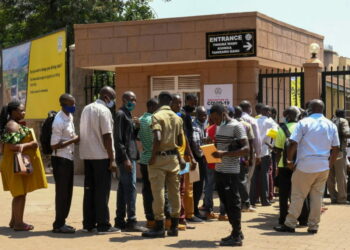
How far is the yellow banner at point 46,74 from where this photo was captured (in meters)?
17.1

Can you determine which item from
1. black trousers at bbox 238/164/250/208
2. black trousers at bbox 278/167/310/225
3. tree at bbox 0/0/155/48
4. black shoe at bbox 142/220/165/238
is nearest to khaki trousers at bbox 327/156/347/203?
black trousers at bbox 238/164/250/208

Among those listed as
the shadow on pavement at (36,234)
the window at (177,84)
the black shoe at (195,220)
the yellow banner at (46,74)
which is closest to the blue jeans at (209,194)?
the black shoe at (195,220)

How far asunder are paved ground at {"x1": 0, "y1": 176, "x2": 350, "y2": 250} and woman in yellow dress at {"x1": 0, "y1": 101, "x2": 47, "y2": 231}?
347mm

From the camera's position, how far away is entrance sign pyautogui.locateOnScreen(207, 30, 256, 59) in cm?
1323

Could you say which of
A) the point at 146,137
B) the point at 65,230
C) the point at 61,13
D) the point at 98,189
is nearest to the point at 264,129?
the point at 146,137

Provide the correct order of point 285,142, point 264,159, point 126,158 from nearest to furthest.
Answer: point 126,158, point 285,142, point 264,159

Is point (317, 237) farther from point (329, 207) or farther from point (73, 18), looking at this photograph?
point (73, 18)

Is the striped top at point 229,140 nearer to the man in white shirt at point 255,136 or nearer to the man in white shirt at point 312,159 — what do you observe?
the man in white shirt at point 312,159

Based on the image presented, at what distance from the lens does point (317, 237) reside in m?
8.09

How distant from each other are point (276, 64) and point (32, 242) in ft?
28.0

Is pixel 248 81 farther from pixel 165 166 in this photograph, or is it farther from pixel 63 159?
pixel 63 159

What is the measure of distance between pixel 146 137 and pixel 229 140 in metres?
1.24

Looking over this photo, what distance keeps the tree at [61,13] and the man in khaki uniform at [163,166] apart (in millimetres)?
19187

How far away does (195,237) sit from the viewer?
26.4ft
